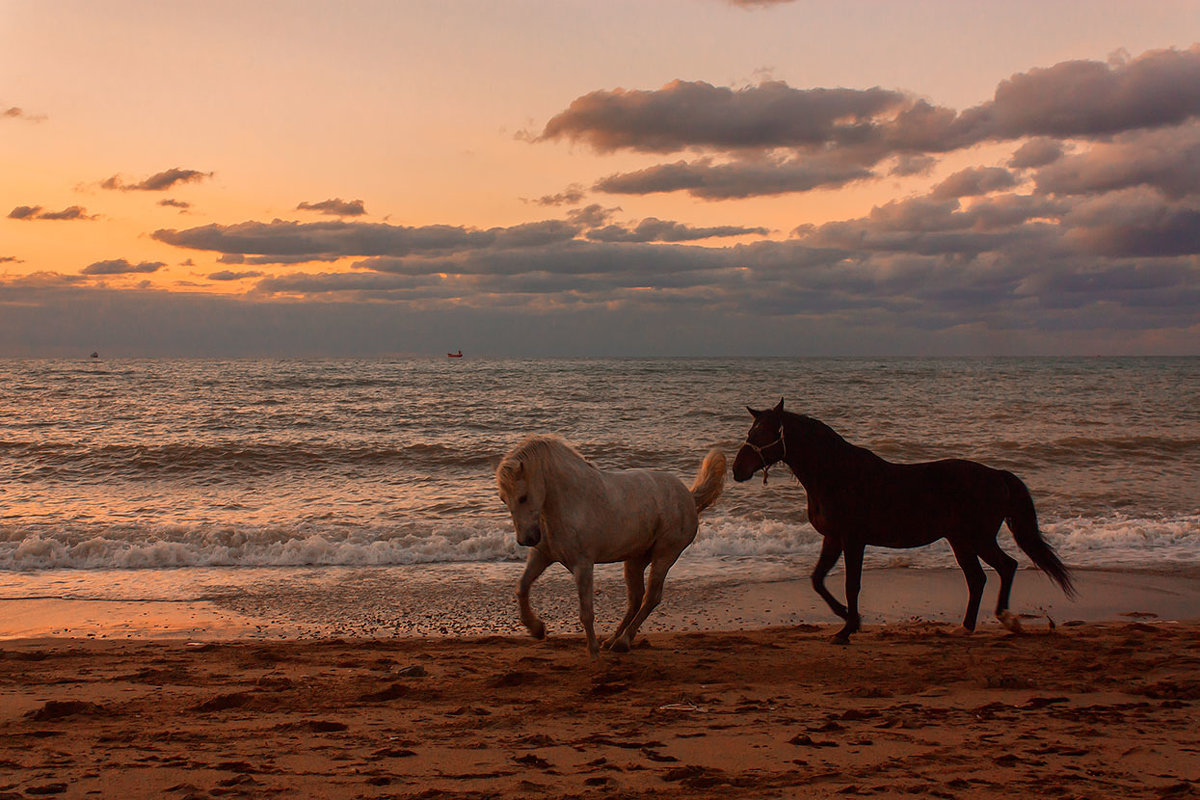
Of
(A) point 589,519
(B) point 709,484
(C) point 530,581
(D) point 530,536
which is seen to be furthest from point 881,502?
(D) point 530,536

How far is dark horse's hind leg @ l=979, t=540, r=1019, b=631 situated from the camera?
22.6 ft

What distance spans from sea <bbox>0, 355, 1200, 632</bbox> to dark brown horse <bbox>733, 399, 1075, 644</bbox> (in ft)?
9.00

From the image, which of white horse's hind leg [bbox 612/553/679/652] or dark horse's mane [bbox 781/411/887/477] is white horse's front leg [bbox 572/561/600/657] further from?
dark horse's mane [bbox 781/411/887/477]

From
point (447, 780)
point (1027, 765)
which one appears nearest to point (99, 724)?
point (447, 780)

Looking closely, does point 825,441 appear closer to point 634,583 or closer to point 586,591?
point 634,583

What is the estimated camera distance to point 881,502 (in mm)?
6742

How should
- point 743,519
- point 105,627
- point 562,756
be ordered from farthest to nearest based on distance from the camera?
point 743,519 < point 105,627 < point 562,756

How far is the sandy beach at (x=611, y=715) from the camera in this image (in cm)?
350

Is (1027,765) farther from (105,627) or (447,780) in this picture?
(105,627)

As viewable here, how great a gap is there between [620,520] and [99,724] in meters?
3.33

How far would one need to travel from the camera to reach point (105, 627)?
725cm

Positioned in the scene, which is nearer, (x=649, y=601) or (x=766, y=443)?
(x=649, y=601)

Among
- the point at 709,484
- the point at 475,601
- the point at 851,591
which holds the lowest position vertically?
the point at 475,601

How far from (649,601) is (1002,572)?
3.09 m
